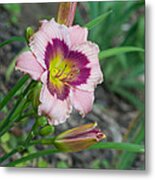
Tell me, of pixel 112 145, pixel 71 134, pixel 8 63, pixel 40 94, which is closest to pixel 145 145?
pixel 112 145

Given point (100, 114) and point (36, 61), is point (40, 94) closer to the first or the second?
point (36, 61)

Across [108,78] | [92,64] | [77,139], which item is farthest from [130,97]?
[77,139]

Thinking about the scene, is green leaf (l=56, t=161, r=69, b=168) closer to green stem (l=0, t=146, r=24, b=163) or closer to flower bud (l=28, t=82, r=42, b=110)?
green stem (l=0, t=146, r=24, b=163)

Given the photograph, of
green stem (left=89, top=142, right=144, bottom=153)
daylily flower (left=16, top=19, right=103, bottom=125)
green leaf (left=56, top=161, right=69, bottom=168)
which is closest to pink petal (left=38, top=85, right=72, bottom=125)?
daylily flower (left=16, top=19, right=103, bottom=125)

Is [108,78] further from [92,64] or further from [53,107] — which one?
[53,107]

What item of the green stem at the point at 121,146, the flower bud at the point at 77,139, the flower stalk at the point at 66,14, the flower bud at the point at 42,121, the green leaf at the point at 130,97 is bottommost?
the green stem at the point at 121,146

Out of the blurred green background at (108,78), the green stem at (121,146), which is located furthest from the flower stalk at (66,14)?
the green stem at (121,146)

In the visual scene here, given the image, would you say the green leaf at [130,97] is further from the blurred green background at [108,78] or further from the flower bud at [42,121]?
the flower bud at [42,121]
